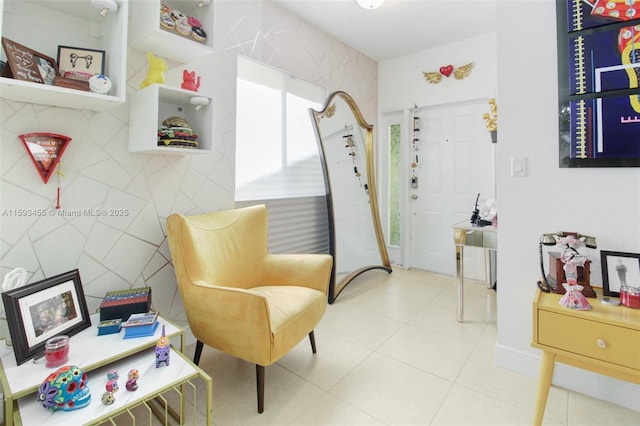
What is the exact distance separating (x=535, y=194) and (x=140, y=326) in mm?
2086

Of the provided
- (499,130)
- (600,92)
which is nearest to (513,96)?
(499,130)

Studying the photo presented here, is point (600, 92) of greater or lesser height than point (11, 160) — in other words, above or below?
above

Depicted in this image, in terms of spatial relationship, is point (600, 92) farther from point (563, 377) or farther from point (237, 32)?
point (237, 32)

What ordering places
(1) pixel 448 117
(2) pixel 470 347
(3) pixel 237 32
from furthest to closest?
(1) pixel 448 117 → (3) pixel 237 32 → (2) pixel 470 347

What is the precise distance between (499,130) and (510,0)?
0.70 meters

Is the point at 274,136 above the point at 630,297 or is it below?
above

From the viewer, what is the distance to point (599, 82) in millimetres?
1540

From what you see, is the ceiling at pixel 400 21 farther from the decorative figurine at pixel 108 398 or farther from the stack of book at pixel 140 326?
the decorative figurine at pixel 108 398

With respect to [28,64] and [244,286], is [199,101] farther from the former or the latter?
[244,286]

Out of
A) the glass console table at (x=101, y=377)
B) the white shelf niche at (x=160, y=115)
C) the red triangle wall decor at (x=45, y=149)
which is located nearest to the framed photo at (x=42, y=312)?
the glass console table at (x=101, y=377)

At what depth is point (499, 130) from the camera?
1824 mm

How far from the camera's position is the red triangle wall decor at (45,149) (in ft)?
4.89

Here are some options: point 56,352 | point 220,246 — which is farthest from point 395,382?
point 56,352

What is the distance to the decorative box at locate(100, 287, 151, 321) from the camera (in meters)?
1.54
